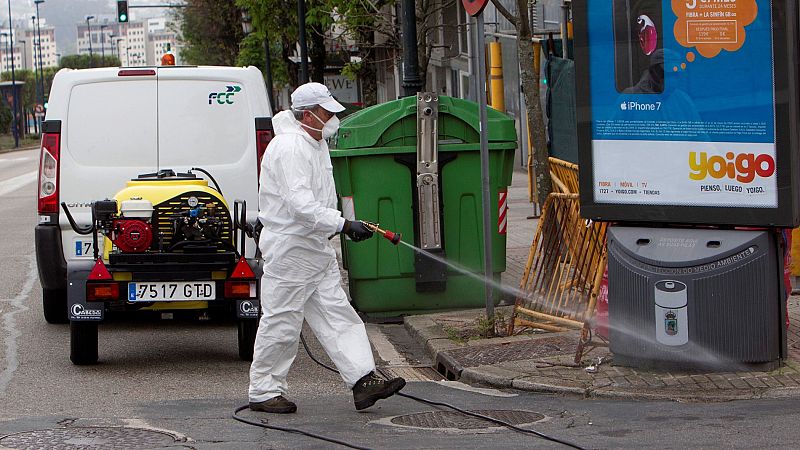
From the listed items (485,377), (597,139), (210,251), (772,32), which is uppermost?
(772,32)

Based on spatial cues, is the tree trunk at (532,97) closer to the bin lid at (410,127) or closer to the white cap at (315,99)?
the bin lid at (410,127)

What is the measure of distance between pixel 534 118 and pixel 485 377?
389 centimetres

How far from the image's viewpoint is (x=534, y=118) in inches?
443

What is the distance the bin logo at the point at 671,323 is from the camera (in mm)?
7383

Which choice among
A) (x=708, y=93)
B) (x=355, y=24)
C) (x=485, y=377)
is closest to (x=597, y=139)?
(x=708, y=93)

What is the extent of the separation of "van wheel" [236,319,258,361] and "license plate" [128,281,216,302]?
32 cm

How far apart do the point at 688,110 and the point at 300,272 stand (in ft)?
7.44

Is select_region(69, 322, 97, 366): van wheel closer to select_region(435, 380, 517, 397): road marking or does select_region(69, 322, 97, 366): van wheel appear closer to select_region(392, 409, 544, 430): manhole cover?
select_region(435, 380, 517, 397): road marking

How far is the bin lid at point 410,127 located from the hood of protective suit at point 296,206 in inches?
123

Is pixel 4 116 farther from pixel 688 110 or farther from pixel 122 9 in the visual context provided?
pixel 688 110

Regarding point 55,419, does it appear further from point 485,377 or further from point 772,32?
point 772,32

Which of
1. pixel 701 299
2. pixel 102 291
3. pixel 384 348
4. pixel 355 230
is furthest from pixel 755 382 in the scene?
pixel 102 291

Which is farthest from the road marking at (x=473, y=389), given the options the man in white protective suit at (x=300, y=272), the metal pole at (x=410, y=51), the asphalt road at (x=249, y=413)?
the metal pole at (x=410, y=51)

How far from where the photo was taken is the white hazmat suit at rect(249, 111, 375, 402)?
6.98 meters
